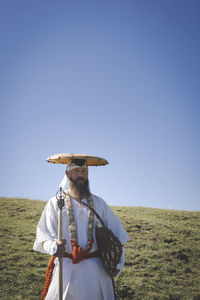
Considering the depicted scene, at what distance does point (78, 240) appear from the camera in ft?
13.0

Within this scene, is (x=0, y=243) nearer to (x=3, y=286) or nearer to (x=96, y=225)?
(x=3, y=286)

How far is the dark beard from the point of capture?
4379 mm

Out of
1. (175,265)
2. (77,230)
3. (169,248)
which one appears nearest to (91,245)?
(77,230)

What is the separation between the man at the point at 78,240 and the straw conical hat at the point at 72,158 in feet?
0.27

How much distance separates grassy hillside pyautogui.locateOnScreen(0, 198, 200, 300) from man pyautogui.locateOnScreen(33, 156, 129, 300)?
13.1 ft

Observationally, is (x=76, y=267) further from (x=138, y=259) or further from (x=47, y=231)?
(x=138, y=259)

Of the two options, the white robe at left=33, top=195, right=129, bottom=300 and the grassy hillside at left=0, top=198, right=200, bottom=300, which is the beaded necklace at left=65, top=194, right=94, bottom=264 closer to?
the white robe at left=33, top=195, right=129, bottom=300

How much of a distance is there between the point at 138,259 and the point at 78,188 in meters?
6.83

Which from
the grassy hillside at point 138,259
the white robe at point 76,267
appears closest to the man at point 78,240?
the white robe at point 76,267

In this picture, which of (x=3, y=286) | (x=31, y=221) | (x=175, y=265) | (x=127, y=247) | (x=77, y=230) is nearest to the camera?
(x=77, y=230)

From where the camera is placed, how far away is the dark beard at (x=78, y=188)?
4379 millimetres

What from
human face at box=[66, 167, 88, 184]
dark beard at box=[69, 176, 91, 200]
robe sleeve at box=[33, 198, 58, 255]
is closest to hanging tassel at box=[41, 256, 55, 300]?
robe sleeve at box=[33, 198, 58, 255]

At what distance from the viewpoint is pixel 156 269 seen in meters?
9.40

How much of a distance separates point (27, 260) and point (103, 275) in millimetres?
6152
